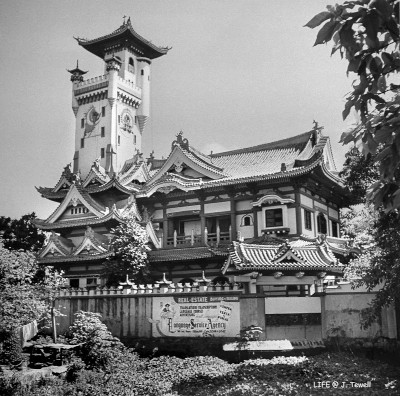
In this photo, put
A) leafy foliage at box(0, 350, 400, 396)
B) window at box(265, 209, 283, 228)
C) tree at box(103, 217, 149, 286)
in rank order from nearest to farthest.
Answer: leafy foliage at box(0, 350, 400, 396) < tree at box(103, 217, 149, 286) < window at box(265, 209, 283, 228)

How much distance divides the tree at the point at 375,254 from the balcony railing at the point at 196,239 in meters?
10.5

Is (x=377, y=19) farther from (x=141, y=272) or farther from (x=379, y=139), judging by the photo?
(x=141, y=272)

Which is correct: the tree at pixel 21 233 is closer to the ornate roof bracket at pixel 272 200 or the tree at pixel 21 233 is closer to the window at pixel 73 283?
the window at pixel 73 283

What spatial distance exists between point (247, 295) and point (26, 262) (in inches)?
378

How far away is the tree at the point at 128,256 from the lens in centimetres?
2767

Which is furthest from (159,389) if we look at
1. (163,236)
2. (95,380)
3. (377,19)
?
(163,236)

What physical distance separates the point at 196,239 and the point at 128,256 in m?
5.14

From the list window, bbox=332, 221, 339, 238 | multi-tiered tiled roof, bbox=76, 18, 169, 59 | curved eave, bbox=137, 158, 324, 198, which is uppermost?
multi-tiered tiled roof, bbox=76, 18, 169, 59

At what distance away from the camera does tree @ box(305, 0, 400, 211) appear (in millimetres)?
4410

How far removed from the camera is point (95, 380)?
1608cm

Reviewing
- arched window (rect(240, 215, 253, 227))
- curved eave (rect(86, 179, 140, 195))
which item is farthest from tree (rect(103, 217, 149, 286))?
arched window (rect(240, 215, 253, 227))

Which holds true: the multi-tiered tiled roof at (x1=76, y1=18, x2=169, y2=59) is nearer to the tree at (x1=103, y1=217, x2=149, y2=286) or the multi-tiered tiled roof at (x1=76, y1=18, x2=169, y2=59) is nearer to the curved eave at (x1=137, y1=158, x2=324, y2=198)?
the curved eave at (x1=137, y1=158, x2=324, y2=198)

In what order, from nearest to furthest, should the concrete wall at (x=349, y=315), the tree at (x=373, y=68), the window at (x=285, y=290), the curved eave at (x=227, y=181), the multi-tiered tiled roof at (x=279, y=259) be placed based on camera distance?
1. the tree at (x=373, y=68)
2. the concrete wall at (x=349, y=315)
3. the multi-tiered tiled roof at (x=279, y=259)
4. the window at (x=285, y=290)
5. the curved eave at (x=227, y=181)

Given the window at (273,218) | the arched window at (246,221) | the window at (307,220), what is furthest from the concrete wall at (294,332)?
the arched window at (246,221)
